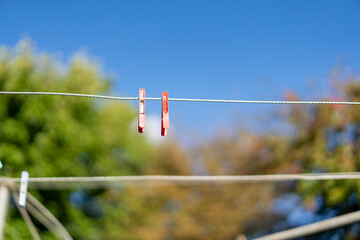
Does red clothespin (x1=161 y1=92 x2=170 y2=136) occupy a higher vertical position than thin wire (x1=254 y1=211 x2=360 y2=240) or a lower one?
higher

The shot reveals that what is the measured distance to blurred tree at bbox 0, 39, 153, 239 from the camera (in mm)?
12022

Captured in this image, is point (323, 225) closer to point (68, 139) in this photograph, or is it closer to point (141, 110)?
point (141, 110)

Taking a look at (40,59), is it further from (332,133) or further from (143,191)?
(332,133)

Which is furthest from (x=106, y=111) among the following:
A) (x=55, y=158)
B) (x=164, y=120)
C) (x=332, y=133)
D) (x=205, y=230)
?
(x=164, y=120)

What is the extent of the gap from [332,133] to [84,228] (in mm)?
7475

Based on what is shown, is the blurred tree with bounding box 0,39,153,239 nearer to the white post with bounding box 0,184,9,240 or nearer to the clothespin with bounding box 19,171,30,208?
the white post with bounding box 0,184,9,240

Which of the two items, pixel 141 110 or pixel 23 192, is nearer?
pixel 141 110

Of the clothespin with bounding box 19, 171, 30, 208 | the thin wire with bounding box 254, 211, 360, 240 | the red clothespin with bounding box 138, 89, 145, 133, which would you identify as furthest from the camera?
the thin wire with bounding box 254, 211, 360, 240

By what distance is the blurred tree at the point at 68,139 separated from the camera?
39.4 feet

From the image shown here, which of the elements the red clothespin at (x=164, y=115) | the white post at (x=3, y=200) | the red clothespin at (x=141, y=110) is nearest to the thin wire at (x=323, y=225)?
the red clothespin at (x=164, y=115)

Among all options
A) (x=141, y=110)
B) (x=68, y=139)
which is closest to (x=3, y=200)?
(x=141, y=110)

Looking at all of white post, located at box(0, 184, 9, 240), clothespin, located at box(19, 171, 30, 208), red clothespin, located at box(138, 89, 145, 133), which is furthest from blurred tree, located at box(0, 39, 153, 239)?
red clothespin, located at box(138, 89, 145, 133)

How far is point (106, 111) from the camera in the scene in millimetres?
15289

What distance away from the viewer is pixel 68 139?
13.1 m
